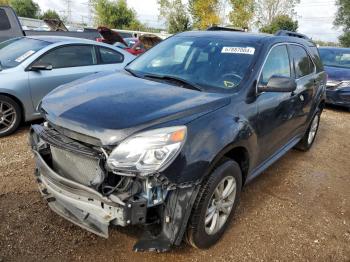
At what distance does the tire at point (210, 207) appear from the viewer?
2580mm

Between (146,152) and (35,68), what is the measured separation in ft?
12.2

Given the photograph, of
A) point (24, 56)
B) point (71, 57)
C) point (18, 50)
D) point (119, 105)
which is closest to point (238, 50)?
point (119, 105)

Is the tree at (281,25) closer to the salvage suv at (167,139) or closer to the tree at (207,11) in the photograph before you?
the tree at (207,11)

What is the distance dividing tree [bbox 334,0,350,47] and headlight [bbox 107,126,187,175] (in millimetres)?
46065

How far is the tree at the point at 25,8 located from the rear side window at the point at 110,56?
59.5 metres

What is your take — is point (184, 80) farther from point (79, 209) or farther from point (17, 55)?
point (17, 55)

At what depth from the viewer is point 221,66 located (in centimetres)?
339

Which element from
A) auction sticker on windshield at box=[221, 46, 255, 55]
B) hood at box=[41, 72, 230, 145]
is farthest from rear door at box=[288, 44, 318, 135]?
hood at box=[41, 72, 230, 145]

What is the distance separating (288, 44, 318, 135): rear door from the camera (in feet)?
14.1

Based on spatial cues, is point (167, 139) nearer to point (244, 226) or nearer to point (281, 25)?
point (244, 226)

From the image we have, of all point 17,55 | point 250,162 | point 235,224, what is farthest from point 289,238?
point 17,55

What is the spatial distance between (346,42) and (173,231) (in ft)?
151

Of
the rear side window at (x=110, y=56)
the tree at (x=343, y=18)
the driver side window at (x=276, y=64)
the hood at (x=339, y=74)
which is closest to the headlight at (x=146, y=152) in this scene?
the driver side window at (x=276, y=64)

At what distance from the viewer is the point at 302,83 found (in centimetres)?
444
